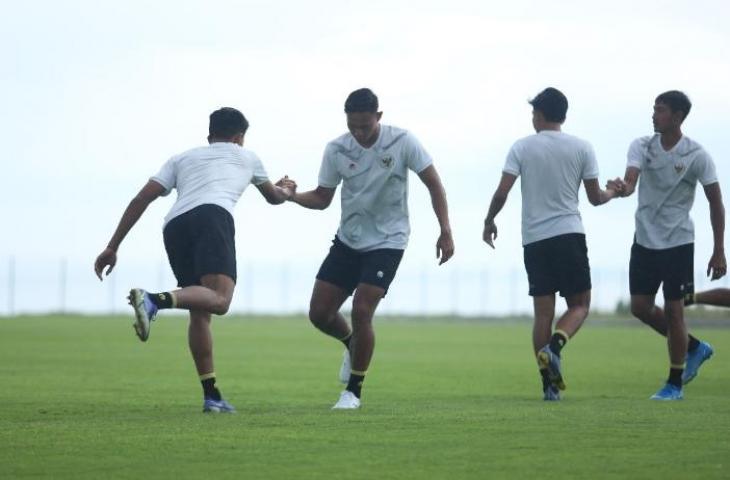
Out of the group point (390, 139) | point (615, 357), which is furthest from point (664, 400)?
point (615, 357)

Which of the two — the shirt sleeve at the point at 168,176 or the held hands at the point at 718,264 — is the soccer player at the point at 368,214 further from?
the held hands at the point at 718,264

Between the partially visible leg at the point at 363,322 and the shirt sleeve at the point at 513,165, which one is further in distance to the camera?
the shirt sleeve at the point at 513,165

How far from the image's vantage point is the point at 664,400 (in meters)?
12.3

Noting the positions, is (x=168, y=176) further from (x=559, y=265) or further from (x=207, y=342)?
(x=559, y=265)

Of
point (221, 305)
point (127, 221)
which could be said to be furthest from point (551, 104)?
point (127, 221)

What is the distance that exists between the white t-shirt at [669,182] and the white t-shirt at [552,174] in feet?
2.71

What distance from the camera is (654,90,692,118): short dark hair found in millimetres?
13031

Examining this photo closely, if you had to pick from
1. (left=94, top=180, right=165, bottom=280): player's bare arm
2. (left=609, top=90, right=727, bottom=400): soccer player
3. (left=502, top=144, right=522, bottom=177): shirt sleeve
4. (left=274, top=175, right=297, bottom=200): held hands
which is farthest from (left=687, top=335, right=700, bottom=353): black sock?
(left=94, top=180, right=165, bottom=280): player's bare arm

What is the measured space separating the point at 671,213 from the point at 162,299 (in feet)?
16.3

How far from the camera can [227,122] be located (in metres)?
11.2

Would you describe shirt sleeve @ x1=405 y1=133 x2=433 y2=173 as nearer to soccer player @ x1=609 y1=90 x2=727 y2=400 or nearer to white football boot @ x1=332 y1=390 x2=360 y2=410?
white football boot @ x1=332 y1=390 x2=360 y2=410

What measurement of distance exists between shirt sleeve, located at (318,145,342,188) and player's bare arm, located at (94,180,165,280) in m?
1.54

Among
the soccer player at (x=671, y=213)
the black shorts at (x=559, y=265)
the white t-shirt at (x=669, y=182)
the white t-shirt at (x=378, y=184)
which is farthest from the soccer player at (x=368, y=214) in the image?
the white t-shirt at (x=669, y=182)

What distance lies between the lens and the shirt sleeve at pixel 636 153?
13.2m
